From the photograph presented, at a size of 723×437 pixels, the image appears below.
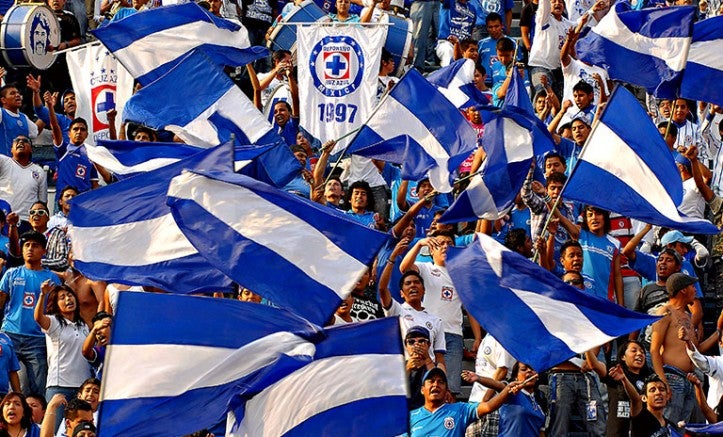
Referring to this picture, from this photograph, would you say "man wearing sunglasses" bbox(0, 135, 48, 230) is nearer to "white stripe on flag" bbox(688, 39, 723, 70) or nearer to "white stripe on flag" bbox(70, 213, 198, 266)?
"white stripe on flag" bbox(70, 213, 198, 266)

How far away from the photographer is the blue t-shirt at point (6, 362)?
18.9 metres

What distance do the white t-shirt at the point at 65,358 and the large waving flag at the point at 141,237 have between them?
2891 mm

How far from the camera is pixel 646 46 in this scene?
18.8 meters

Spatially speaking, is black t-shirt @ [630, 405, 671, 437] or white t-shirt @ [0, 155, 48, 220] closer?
black t-shirt @ [630, 405, 671, 437]

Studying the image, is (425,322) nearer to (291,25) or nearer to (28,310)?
(28,310)

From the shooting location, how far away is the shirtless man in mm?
17953

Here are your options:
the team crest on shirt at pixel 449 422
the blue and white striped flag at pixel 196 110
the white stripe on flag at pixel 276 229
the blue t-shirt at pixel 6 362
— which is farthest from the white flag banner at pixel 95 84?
the white stripe on flag at pixel 276 229

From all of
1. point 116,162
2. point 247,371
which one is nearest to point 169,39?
point 116,162

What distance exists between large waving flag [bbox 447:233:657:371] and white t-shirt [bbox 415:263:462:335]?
3329 millimetres

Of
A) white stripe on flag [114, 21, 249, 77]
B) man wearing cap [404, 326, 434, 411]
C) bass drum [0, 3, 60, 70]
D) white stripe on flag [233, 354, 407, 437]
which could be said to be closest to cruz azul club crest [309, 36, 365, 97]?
white stripe on flag [114, 21, 249, 77]

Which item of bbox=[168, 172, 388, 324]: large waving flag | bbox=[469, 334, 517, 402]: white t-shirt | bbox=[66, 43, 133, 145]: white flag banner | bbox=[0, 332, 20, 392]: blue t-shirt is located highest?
bbox=[168, 172, 388, 324]: large waving flag

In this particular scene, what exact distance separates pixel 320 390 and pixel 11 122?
29.9ft

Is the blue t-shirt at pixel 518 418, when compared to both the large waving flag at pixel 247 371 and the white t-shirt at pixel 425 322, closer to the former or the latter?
the white t-shirt at pixel 425 322

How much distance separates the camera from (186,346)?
14336mm
